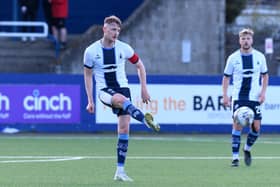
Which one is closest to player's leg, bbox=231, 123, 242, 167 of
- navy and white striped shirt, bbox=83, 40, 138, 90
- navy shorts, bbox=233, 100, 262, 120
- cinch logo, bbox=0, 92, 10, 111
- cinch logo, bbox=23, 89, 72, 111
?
navy shorts, bbox=233, 100, 262, 120

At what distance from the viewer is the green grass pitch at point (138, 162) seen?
1282 centimetres

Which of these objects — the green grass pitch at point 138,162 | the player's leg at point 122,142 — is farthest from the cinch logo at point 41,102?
the player's leg at point 122,142

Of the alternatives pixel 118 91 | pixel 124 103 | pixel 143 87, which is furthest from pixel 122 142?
pixel 143 87

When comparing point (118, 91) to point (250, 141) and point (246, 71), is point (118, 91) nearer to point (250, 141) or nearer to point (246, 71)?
point (246, 71)

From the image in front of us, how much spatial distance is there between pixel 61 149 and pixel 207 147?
2.88 m

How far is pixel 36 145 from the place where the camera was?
1950 centimetres

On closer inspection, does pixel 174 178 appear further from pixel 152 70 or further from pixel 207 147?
pixel 152 70

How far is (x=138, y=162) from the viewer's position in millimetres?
15820

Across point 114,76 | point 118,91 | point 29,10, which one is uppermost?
point 29,10

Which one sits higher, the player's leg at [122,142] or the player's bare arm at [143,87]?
the player's bare arm at [143,87]

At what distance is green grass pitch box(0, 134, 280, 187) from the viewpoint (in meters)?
12.8

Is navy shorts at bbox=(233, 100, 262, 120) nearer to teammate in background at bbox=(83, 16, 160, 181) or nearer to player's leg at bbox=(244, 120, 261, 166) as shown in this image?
player's leg at bbox=(244, 120, 261, 166)

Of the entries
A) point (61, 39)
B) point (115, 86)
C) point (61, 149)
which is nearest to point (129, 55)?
point (115, 86)

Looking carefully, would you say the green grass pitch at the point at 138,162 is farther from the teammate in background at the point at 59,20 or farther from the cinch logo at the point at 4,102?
the teammate in background at the point at 59,20
